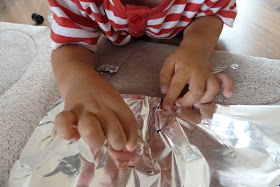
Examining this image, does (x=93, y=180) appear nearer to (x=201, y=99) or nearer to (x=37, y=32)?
(x=201, y=99)

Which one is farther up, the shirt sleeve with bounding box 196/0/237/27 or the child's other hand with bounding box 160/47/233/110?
the shirt sleeve with bounding box 196/0/237/27

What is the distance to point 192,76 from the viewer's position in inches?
11.6

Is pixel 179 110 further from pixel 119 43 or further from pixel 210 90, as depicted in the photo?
pixel 119 43

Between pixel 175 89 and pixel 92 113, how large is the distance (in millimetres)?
98

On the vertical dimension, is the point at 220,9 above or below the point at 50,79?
above

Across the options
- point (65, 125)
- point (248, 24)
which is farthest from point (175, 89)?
point (248, 24)

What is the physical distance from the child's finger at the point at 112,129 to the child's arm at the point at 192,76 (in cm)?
8

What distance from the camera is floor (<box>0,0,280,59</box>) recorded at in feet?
1.34

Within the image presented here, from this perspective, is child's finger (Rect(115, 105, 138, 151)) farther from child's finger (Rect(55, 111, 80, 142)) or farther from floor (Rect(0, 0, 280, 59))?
floor (Rect(0, 0, 280, 59))

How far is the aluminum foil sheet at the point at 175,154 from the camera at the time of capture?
0.25 metres

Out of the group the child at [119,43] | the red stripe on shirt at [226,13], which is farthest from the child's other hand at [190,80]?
the red stripe on shirt at [226,13]

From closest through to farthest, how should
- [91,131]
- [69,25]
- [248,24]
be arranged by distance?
[91,131], [69,25], [248,24]

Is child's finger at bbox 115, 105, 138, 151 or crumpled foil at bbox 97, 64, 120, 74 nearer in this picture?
child's finger at bbox 115, 105, 138, 151

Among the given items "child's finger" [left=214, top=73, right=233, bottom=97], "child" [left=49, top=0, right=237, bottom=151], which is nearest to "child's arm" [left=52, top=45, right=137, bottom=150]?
"child" [left=49, top=0, right=237, bottom=151]
